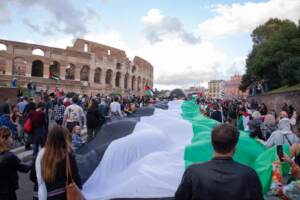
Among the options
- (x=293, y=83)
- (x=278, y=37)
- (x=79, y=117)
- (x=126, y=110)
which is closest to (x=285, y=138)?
(x=79, y=117)

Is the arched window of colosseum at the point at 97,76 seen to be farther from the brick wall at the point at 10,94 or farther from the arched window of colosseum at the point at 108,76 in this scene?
the brick wall at the point at 10,94

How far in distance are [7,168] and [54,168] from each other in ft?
2.39

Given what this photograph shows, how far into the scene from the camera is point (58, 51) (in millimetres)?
53469

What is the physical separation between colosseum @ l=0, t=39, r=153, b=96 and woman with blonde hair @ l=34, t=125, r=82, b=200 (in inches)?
1470

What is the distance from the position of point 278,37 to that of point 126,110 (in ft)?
91.6

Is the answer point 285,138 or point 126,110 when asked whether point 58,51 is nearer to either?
point 126,110

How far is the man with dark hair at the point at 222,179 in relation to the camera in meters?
2.56

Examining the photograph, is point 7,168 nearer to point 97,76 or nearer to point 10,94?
point 10,94

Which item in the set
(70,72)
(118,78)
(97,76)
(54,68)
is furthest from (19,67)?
(118,78)

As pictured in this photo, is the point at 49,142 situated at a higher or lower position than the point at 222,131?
lower

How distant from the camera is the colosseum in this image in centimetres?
4759

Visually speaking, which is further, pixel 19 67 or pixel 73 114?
pixel 19 67

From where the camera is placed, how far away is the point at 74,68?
56062 mm

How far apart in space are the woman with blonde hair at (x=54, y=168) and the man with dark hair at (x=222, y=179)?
160 cm
